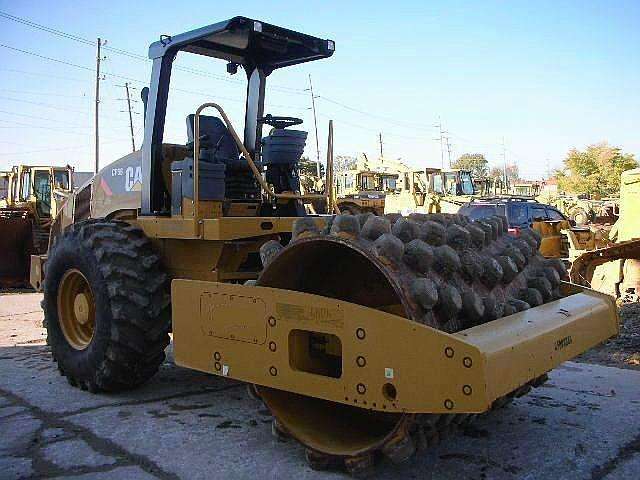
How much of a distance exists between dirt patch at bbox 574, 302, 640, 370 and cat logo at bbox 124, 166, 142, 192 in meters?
4.44

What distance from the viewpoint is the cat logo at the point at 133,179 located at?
5.50 metres

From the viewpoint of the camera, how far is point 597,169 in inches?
1852

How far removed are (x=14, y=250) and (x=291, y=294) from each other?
1192cm

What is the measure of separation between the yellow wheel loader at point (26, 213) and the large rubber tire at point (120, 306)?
9309mm

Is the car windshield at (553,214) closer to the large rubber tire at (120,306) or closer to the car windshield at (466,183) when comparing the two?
the car windshield at (466,183)

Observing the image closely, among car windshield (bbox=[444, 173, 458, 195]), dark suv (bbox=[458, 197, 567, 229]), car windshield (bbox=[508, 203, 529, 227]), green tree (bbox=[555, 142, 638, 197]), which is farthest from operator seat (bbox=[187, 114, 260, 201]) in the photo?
green tree (bbox=[555, 142, 638, 197])

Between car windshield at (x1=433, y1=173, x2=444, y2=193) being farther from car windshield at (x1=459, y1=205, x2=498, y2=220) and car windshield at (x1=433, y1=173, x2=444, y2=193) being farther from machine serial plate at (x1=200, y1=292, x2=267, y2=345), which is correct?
machine serial plate at (x1=200, y1=292, x2=267, y2=345)

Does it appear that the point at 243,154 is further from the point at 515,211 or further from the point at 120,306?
the point at 515,211

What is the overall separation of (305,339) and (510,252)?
136cm

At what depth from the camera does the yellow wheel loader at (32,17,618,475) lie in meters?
3.05

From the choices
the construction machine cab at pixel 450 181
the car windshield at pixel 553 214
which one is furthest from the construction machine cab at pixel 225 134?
the construction machine cab at pixel 450 181

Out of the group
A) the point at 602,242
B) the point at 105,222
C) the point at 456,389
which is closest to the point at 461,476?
the point at 456,389

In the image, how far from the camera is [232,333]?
367 cm

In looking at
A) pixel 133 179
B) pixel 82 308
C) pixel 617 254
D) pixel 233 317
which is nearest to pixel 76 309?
pixel 82 308
